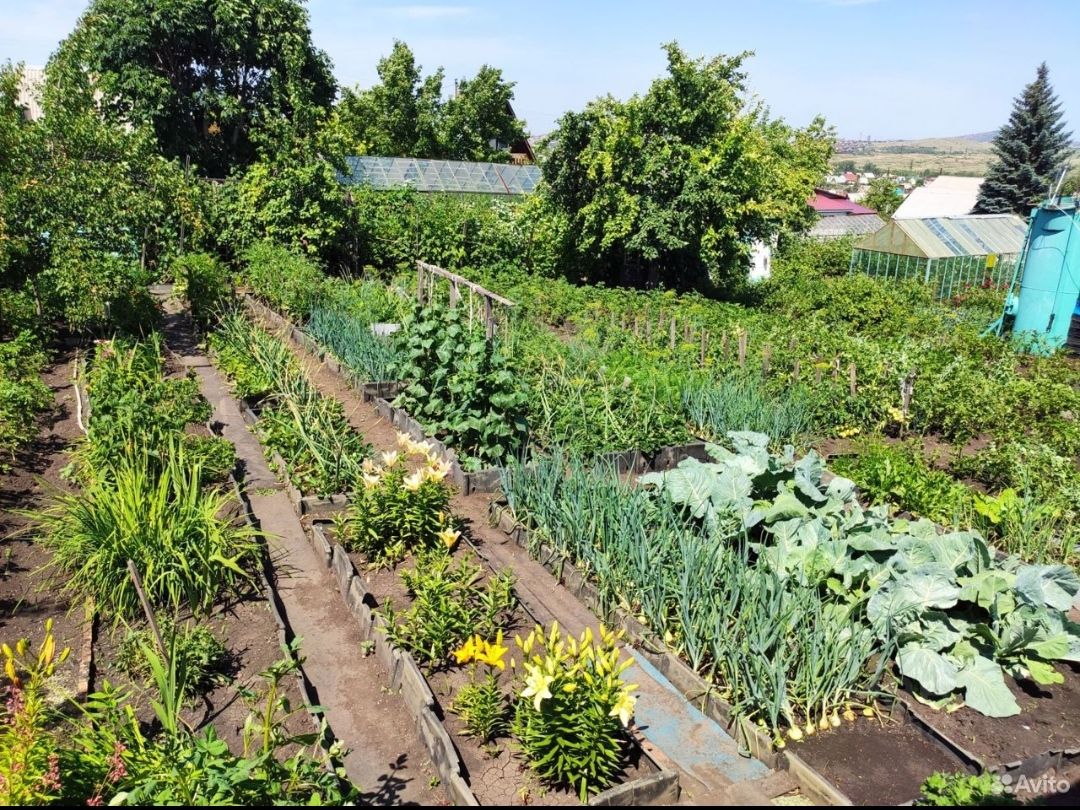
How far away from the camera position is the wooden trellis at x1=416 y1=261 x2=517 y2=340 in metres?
8.08

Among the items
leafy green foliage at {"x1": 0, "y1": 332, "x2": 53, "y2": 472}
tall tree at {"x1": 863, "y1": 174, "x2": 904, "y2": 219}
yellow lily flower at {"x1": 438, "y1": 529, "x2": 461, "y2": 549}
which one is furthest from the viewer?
tall tree at {"x1": 863, "y1": 174, "x2": 904, "y2": 219}

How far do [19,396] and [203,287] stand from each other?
4819 mm

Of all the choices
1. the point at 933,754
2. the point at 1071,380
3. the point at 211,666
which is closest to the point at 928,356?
the point at 1071,380

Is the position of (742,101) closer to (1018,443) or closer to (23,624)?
(1018,443)

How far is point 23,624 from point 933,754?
4810 mm

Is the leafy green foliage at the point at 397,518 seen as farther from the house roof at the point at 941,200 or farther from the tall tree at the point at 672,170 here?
the house roof at the point at 941,200

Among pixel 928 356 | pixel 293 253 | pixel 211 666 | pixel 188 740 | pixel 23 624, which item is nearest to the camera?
pixel 188 740

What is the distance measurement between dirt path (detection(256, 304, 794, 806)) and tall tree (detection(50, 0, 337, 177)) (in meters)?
15.4

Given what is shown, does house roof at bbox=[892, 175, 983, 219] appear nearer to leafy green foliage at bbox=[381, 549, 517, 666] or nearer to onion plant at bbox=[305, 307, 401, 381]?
onion plant at bbox=[305, 307, 401, 381]

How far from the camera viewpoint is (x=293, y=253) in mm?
13953

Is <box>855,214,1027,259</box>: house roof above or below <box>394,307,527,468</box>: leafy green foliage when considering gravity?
above

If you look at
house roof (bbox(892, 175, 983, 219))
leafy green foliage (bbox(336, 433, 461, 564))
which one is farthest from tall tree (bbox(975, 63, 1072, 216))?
leafy green foliage (bbox(336, 433, 461, 564))

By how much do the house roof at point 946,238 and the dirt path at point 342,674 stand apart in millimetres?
15960

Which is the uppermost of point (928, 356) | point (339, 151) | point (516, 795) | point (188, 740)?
point (339, 151)
